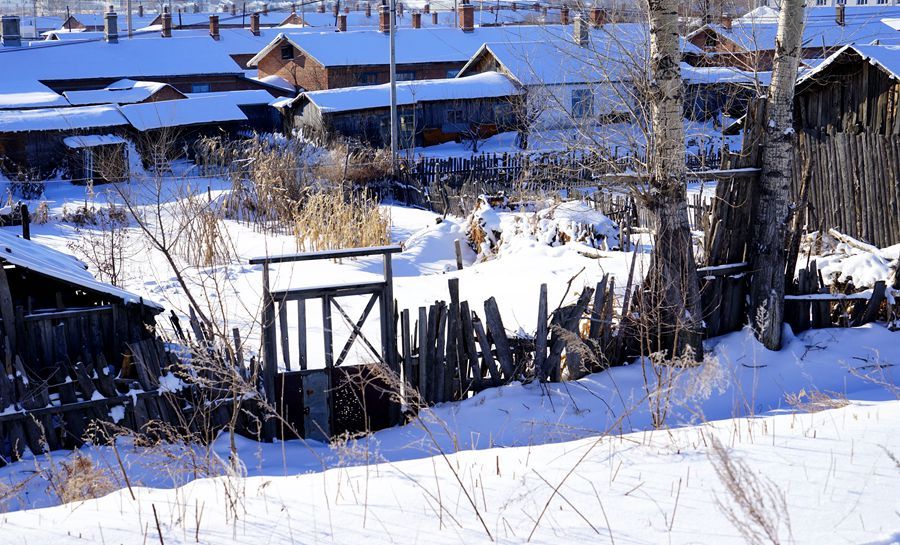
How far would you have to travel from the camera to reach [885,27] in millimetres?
40750

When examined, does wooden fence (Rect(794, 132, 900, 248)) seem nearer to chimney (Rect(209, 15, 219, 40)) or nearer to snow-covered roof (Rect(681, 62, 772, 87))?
snow-covered roof (Rect(681, 62, 772, 87))

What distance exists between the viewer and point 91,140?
93.7 feet

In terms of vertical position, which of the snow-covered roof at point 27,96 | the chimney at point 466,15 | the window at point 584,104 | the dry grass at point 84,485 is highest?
the chimney at point 466,15

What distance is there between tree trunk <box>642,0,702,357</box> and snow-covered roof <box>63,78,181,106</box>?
2939cm

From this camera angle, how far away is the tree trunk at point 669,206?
24.1 feet

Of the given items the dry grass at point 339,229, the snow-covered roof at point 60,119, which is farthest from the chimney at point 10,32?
the dry grass at point 339,229

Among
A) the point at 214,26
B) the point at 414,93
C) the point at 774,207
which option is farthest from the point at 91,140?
the point at 774,207

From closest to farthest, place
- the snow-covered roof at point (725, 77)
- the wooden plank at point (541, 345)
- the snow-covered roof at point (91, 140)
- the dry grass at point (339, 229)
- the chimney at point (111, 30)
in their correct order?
the wooden plank at point (541, 345), the snow-covered roof at point (725, 77), the dry grass at point (339, 229), the snow-covered roof at point (91, 140), the chimney at point (111, 30)

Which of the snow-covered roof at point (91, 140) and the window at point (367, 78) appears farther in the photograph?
the window at point (367, 78)

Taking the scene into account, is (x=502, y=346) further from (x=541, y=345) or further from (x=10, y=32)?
(x=10, y=32)

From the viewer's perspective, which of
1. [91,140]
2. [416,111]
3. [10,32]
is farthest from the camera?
[10,32]

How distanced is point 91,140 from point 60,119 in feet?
3.76

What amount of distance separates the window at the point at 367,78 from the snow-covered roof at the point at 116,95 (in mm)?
9338

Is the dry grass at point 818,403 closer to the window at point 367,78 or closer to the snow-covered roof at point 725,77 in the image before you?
the snow-covered roof at point 725,77
